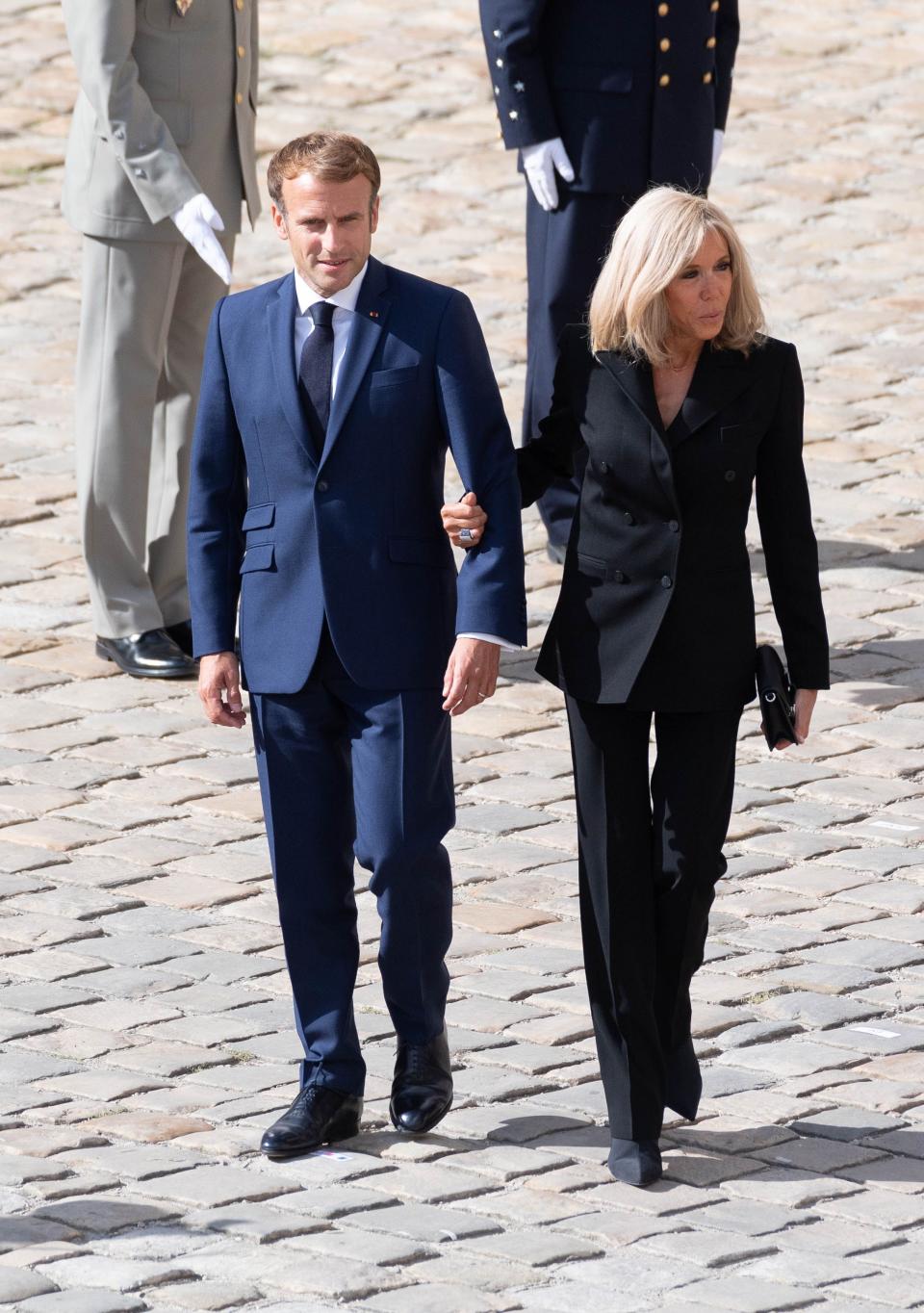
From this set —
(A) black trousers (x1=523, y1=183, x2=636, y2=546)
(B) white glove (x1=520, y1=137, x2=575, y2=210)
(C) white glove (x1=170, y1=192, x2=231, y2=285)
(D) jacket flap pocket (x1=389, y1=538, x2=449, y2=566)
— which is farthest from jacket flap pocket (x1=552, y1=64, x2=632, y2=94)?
(D) jacket flap pocket (x1=389, y1=538, x2=449, y2=566)

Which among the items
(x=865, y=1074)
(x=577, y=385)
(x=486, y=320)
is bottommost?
(x=865, y=1074)

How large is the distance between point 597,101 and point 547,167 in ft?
0.77

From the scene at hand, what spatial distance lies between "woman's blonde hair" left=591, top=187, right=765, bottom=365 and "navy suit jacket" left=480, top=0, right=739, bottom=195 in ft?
9.96

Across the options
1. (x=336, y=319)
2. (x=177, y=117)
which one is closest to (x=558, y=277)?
(x=177, y=117)

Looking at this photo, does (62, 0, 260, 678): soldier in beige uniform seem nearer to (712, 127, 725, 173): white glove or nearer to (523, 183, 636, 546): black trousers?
(523, 183, 636, 546): black trousers

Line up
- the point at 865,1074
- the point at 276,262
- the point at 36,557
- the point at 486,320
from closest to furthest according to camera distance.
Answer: the point at 865,1074, the point at 36,557, the point at 486,320, the point at 276,262

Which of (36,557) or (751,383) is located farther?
(36,557)

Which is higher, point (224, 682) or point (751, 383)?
point (751, 383)

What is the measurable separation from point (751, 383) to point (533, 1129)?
4.57ft

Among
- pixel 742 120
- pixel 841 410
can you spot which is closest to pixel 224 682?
pixel 841 410

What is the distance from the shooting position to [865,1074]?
4910 mm

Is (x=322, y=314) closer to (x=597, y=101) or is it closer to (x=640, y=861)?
(x=640, y=861)

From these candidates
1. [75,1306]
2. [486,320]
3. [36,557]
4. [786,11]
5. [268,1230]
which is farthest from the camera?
[786,11]

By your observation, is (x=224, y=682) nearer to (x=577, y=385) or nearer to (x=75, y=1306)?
(x=577, y=385)
